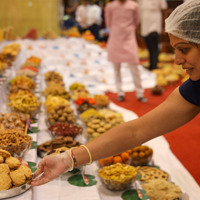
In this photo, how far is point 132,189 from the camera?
83.4 inches

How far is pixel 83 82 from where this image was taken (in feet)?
19.1

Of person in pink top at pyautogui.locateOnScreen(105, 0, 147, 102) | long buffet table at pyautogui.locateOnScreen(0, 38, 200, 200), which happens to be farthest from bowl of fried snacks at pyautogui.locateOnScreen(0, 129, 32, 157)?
person in pink top at pyautogui.locateOnScreen(105, 0, 147, 102)

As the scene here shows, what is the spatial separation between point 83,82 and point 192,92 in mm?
4569

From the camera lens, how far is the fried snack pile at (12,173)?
59.1 inches

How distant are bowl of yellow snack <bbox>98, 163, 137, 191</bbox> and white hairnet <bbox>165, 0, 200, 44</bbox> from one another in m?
1.12

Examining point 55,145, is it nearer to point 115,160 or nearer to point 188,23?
point 115,160

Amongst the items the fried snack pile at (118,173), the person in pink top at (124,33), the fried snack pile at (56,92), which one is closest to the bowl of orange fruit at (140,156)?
the fried snack pile at (118,173)

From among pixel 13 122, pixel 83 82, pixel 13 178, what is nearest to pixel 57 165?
pixel 13 178

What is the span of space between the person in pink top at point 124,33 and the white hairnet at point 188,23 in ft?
11.5

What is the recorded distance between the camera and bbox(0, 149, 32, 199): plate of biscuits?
1.50 metres

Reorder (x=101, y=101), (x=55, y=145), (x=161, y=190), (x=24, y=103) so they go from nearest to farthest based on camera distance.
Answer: (x=161, y=190), (x=55, y=145), (x=24, y=103), (x=101, y=101)

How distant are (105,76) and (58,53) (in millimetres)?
1436

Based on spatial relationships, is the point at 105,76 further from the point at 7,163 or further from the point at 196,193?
the point at 7,163

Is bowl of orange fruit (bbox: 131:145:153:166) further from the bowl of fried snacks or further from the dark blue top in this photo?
the dark blue top
